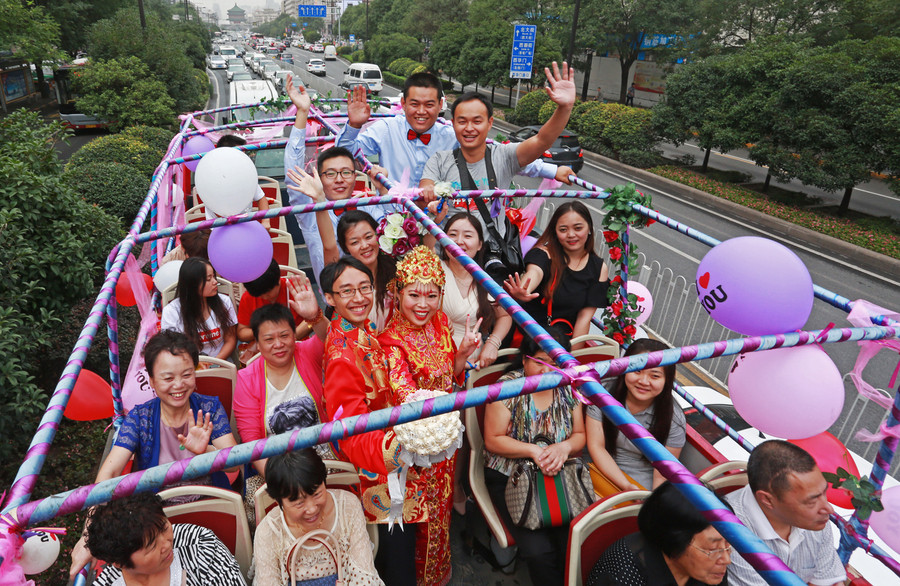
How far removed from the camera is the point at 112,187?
721cm

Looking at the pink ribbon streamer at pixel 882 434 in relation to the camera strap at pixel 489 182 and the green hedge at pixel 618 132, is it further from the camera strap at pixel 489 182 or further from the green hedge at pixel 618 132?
the green hedge at pixel 618 132

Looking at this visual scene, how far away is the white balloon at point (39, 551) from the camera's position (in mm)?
1521

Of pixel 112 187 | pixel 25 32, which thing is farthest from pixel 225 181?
pixel 25 32

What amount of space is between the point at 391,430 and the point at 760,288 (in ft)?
5.59

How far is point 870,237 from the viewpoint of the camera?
415 inches

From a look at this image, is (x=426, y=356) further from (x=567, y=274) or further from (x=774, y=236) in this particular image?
(x=774, y=236)

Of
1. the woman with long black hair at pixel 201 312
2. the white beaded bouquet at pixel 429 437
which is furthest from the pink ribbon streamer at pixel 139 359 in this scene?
the white beaded bouquet at pixel 429 437

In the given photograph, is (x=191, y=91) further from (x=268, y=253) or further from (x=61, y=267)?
(x=268, y=253)

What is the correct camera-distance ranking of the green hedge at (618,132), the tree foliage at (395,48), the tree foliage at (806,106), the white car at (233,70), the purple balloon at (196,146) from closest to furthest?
the purple balloon at (196,146) → the tree foliage at (806,106) → the green hedge at (618,132) → the white car at (233,70) → the tree foliage at (395,48)

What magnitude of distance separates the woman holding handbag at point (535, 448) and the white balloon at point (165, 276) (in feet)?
9.72

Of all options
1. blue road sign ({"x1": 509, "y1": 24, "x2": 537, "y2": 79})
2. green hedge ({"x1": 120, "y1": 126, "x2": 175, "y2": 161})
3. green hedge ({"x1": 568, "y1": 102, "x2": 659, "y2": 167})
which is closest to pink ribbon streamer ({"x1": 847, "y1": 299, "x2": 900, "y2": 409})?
green hedge ({"x1": 120, "y1": 126, "x2": 175, "y2": 161})

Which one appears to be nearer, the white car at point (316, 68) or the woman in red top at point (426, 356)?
the woman in red top at point (426, 356)

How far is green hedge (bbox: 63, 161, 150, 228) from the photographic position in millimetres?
7043

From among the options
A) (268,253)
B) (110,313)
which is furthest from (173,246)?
(110,313)
